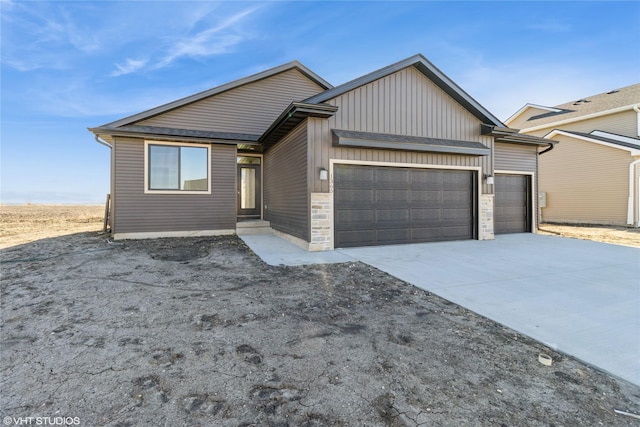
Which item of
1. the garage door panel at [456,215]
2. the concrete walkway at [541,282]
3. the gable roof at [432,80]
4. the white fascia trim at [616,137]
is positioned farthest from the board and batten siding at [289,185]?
the white fascia trim at [616,137]

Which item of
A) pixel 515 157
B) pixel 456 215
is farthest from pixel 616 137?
pixel 456 215

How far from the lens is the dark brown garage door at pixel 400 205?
302 inches

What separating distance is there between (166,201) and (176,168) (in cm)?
116

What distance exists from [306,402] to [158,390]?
3.41 ft

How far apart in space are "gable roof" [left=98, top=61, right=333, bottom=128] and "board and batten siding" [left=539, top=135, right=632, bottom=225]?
44.0 feet

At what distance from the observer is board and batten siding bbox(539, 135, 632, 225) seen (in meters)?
13.7

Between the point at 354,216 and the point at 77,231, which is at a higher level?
the point at 354,216

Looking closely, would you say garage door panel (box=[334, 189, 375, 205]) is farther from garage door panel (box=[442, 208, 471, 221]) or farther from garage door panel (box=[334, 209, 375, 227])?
garage door panel (box=[442, 208, 471, 221])

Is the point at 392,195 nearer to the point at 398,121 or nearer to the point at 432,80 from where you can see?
the point at 398,121

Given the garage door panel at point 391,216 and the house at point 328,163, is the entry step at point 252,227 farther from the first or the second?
the garage door panel at point 391,216

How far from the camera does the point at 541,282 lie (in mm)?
4746

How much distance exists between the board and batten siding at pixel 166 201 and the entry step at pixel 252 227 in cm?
30

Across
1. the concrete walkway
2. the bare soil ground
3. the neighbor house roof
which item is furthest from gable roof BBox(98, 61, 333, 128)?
the bare soil ground

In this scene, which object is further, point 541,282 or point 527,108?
point 527,108
